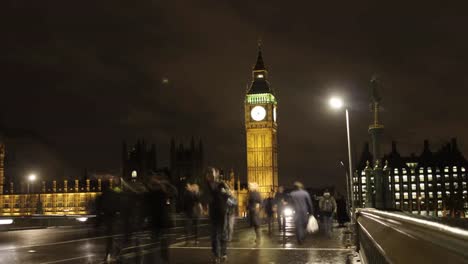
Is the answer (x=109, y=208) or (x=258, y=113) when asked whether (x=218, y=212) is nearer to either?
(x=109, y=208)

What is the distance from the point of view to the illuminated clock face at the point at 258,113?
387 feet

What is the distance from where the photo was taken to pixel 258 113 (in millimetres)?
118250

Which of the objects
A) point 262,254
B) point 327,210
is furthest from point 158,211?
point 327,210

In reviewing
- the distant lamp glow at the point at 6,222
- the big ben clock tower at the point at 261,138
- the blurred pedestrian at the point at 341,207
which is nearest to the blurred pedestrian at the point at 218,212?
the blurred pedestrian at the point at 341,207

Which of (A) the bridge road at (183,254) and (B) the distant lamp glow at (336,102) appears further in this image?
(B) the distant lamp glow at (336,102)

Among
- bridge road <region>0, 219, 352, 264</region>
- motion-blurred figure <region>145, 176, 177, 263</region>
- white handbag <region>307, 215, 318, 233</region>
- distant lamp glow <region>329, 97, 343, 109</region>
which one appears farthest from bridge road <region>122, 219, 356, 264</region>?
distant lamp glow <region>329, 97, 343, 109</region>

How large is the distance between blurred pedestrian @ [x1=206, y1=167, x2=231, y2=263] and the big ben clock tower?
343ft

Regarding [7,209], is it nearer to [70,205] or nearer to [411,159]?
[70,205]

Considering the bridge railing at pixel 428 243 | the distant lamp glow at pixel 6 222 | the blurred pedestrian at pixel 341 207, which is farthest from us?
the distant lamp glow at pixel 6 222

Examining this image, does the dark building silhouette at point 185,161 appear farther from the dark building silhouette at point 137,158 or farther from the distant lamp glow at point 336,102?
the distant lamp glow at point 336,102

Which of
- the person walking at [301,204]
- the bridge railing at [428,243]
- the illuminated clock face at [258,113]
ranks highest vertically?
the illuminated clock face at [258,113]

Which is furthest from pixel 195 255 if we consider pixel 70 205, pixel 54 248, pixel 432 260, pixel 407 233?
pixel 70 205

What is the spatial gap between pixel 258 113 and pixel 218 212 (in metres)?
106

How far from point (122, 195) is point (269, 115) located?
350 feet
